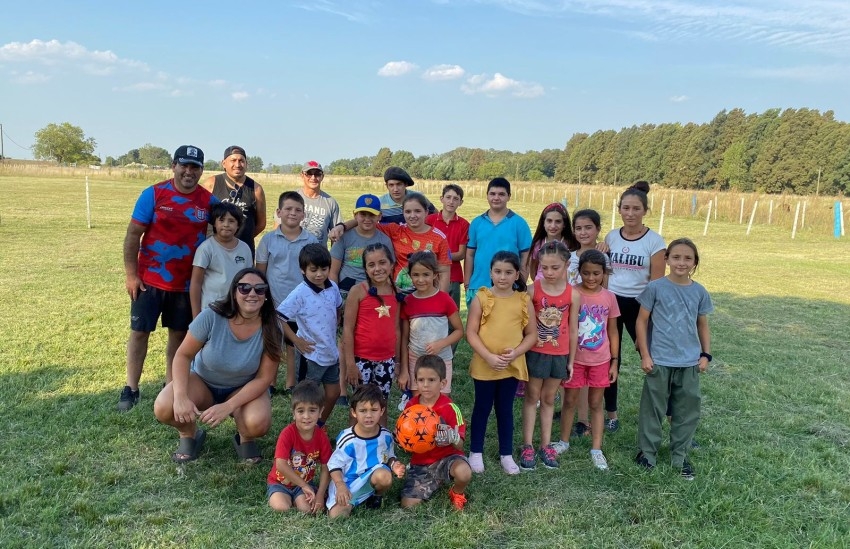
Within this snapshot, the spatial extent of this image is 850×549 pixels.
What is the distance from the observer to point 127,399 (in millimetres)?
4488

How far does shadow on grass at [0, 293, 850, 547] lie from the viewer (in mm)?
2955

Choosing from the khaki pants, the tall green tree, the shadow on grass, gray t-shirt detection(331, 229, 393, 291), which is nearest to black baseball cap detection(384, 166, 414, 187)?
gray t-shirt detection(331, 229, 393, 291)

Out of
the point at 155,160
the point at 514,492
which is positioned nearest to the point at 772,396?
the point at 514,492

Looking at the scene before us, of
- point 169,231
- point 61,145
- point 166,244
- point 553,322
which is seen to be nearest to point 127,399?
point 166,244

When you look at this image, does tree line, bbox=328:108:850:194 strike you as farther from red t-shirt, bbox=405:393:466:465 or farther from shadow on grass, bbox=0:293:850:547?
red t-shirt, bbox=405:393:466:465

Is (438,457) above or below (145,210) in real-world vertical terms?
below

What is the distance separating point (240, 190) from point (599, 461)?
11.6 feet

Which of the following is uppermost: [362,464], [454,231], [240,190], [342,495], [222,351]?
[240,190]

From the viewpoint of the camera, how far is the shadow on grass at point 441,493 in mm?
2955

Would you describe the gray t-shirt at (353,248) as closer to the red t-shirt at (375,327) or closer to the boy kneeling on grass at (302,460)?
the red t-shirt at (375,327)

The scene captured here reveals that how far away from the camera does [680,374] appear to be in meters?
3.75

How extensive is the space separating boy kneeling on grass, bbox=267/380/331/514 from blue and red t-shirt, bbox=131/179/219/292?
176 centimetres

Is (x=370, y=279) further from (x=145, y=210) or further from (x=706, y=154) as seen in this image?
(x=706, y=154)

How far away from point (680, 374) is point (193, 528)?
305 cm
